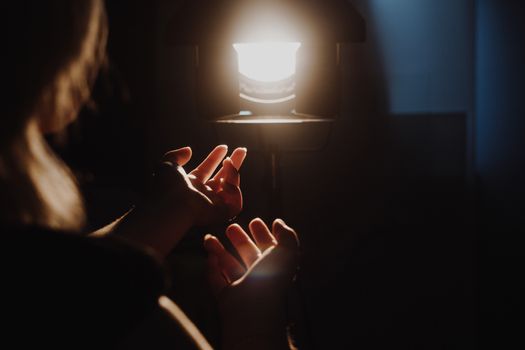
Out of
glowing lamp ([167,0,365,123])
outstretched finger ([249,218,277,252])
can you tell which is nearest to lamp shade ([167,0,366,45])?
glowing lamp ([167,0,365,123])

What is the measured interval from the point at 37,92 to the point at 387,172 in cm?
178

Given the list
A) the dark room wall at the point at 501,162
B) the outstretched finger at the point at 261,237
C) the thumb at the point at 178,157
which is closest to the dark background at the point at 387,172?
the dark room wall at the point at 501,162

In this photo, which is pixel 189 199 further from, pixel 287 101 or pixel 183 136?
pixel 183 136

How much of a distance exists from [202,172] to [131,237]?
221 millimetres

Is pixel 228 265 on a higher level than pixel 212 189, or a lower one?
lower

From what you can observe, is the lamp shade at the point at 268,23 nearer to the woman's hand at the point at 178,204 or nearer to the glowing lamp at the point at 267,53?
the glowing lamp at the point at 267,53

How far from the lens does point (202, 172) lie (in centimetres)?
112

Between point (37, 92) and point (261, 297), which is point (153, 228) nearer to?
point (261, 297)

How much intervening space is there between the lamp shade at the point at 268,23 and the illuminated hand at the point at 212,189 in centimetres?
27

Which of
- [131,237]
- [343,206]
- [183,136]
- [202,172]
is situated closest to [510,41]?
[343,206]

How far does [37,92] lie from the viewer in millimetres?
554

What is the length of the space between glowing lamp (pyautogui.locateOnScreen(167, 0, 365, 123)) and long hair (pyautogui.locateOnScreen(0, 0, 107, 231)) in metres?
0.66

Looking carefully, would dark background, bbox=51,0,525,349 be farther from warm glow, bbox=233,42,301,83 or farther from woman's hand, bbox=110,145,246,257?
woman's hand, bbox=110,145,246,257

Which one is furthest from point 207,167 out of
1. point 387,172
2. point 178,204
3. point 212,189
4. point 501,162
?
point 501,162
